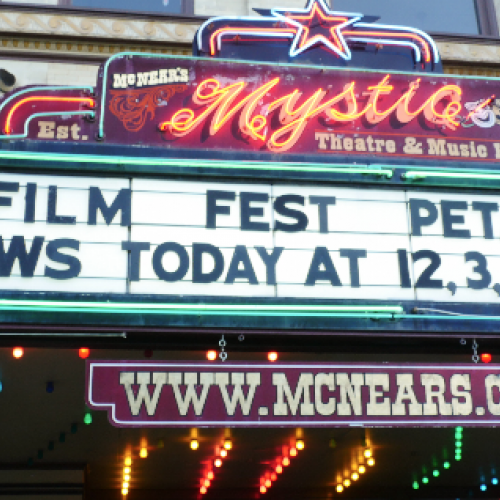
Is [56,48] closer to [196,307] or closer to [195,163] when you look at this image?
[195,163]

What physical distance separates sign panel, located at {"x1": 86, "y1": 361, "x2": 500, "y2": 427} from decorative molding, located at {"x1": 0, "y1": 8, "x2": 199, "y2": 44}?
714cm

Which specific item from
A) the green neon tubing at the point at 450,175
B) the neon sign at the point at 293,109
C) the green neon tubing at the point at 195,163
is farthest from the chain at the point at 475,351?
the neon sign at the point at 293,109

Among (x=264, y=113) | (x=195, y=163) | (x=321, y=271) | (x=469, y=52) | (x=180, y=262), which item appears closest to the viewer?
(x=180, y=262)

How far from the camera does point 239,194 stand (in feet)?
34.4

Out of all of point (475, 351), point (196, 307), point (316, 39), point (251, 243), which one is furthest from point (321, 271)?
point (316, 39)

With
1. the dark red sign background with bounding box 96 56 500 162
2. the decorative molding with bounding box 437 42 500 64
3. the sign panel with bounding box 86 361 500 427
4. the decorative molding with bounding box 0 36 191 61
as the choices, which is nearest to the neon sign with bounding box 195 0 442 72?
the dark red sign background with bounding box 96 56 500 162

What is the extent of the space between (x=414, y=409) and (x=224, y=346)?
2.22m

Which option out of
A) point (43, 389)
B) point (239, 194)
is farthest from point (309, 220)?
point (43, 389)

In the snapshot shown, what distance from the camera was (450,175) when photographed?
10.9m

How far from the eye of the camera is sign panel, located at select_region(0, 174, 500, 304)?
9.77 m

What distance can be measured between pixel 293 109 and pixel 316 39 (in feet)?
4.69

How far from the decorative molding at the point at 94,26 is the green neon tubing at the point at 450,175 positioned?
545 centimetres

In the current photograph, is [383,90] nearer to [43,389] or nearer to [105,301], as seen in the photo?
[105,301]

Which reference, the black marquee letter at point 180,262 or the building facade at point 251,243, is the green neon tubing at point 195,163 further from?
the black marquee letter at point 180,262
